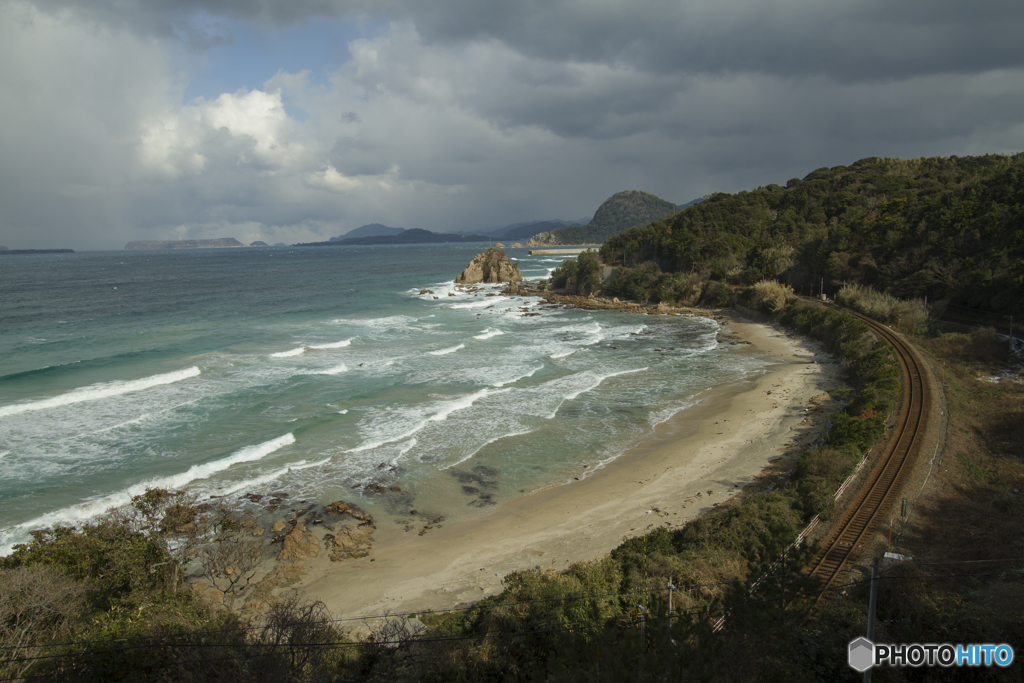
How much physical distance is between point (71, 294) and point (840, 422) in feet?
306

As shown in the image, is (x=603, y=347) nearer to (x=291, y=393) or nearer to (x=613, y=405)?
(x=613, y=405)

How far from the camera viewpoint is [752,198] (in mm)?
82125

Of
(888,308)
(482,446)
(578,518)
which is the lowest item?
(578,518)

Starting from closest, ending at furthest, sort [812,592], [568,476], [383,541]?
[812,592] < [383,541] < [568,476]

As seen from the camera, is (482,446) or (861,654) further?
(482,446)

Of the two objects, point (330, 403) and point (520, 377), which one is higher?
point (330, 403)

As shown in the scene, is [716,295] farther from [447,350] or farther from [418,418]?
[418,418]

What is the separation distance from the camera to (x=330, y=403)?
27641 mm

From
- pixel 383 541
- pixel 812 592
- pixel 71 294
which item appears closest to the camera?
pixel 812 592

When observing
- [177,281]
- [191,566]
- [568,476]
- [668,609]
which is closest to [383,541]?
[191,566]

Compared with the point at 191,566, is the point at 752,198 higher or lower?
higher
